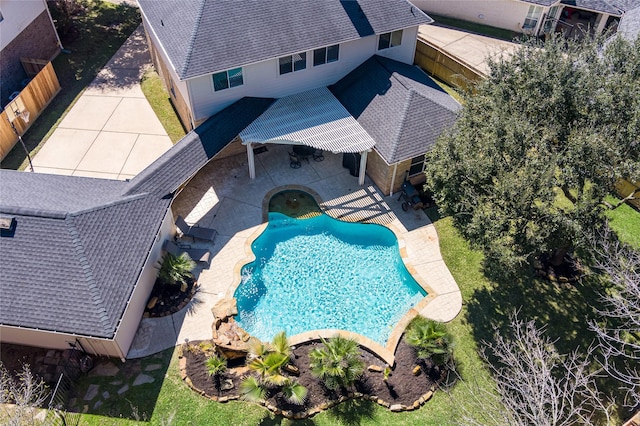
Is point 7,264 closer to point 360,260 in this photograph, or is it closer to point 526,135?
point 360,260

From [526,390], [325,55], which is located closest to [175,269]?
[526,390]

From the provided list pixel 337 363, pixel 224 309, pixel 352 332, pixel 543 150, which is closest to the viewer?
pixel 337 363

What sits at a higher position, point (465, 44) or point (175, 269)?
point (465, 44)

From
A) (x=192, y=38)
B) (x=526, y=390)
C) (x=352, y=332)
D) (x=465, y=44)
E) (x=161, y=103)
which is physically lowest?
(x=352, y=332)

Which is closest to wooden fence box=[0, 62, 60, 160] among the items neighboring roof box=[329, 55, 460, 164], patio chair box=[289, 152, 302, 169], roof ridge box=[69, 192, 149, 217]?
roof ridge box=[69, 192, 149, 217]

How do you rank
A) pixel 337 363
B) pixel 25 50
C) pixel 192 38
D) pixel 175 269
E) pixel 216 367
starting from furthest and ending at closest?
1. pixel 25 50
2. pixel 192 38
3. pixel 175 269
4. pixel 216 367
5. pixel 337 363

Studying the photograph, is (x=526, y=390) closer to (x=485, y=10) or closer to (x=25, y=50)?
(x=485, y=10)
